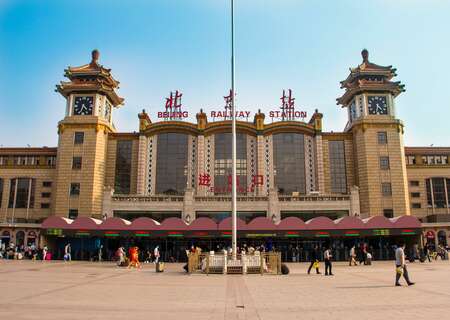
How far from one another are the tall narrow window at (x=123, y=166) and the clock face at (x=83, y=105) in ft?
21.4

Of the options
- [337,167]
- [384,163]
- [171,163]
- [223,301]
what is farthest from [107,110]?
[223,301]

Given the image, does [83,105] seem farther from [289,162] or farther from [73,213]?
[289,162]

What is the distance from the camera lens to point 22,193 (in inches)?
2362

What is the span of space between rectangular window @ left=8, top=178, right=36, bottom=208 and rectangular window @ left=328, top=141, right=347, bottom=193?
149ft

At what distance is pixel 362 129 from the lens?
190ft

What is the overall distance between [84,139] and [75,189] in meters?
7.45

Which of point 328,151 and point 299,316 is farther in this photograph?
point 328,151

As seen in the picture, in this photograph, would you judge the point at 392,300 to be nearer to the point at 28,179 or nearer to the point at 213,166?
the point at 213,166

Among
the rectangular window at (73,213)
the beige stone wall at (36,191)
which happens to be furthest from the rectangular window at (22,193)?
the rectangular window at (73,213)

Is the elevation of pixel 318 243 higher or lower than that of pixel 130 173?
lower

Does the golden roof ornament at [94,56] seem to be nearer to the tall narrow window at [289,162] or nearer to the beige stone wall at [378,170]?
the tall narrow window at [289,162]

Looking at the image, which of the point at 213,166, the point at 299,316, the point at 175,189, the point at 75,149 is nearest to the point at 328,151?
the point at 213,166

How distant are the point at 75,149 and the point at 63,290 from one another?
141ft

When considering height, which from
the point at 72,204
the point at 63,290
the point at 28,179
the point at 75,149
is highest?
the point at 75,149
